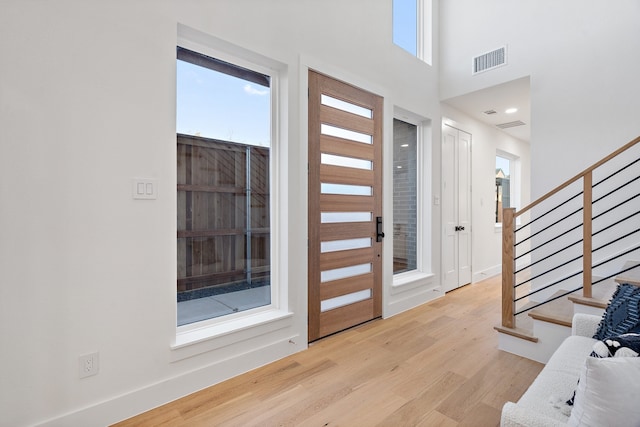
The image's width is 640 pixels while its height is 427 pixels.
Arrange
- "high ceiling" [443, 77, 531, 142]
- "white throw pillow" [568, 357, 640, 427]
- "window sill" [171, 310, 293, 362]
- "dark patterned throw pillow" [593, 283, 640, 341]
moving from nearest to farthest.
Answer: "white throw pillow" [568, 357, 640, 427] < "dark patterned throw pillow" [593, 283, 640, 341] < "window sill" [171, 310, 293, 362] < "high ceiling" [443, 77, 531, 142]

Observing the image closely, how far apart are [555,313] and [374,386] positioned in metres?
1.59

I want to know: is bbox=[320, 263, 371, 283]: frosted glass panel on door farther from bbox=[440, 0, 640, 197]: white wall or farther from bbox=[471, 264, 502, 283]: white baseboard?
bbox=[471, 264, 502, 283]: white baseboard

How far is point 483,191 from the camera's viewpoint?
525cm

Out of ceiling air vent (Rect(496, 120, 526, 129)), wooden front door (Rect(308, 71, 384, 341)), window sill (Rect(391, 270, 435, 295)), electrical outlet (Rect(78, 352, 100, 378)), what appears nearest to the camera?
electrical outlet (Rect(78, 352, 100, 378))

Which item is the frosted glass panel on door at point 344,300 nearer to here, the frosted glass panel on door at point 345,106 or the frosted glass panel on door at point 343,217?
the frosted glass panel on door at point 343,217

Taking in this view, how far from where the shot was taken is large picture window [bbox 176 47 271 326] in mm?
2217

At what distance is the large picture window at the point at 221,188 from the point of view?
7.27 ft

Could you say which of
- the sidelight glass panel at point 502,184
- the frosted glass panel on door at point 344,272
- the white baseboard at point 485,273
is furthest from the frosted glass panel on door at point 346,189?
the sidelight glass panel at point 502,184

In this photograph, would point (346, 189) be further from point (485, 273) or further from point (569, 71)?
point (485, 273)

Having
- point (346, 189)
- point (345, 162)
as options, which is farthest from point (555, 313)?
point (345, 162)

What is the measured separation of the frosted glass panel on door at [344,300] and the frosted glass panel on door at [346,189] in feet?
3.28

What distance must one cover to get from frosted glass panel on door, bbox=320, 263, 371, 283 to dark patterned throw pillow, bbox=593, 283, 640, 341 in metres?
1.86

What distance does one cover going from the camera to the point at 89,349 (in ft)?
5.67

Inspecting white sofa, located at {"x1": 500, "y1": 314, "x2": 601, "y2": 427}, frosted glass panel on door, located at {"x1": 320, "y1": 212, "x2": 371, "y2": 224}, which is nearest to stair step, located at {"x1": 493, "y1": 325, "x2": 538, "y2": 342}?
white sofa, located at {"x1": 500, "y1": 314, "x2": 601, "y2": 427}
